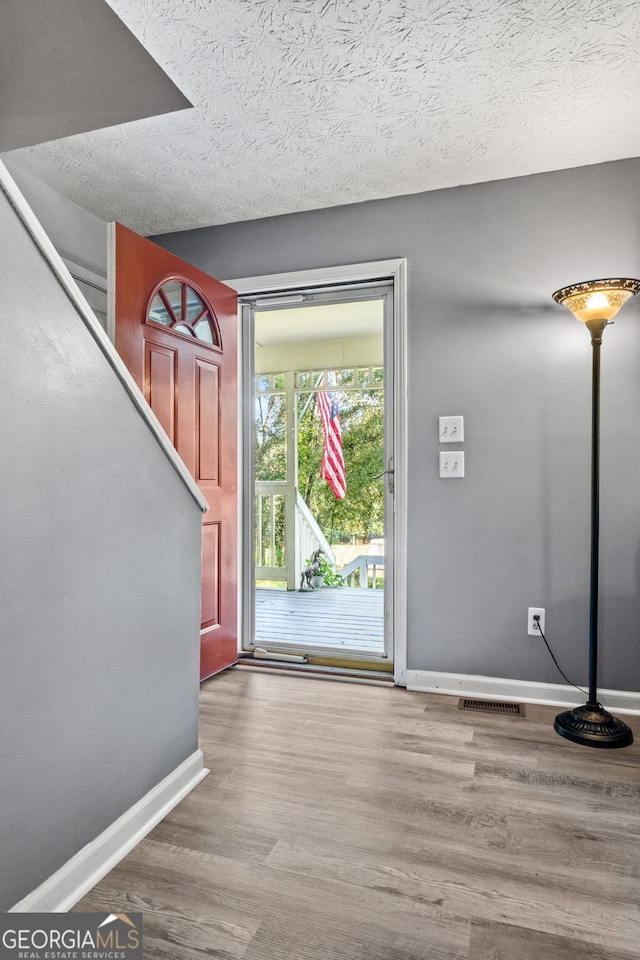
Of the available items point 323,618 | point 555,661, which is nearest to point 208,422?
point 323,618

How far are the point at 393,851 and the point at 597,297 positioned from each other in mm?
2045

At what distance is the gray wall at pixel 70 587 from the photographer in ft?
3.92

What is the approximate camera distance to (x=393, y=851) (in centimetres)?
154

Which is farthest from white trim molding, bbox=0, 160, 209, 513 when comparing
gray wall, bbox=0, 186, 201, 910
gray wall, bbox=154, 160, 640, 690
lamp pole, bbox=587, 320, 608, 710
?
lamp pole, bbox=587, 320, 608, 710

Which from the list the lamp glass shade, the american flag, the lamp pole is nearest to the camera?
the lamp glass shade

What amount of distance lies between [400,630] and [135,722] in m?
1.55

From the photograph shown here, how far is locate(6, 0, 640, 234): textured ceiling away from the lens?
1724 millimetres

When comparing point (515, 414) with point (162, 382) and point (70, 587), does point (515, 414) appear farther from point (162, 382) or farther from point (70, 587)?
point (70, 587)

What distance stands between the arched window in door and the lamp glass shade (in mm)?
1682

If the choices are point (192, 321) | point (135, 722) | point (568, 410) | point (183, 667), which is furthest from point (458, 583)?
point (192, 321)

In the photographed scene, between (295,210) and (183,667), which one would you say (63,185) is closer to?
(295,210)

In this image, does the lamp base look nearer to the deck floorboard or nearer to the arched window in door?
the deck floorboard

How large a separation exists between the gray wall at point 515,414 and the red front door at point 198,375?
873mm

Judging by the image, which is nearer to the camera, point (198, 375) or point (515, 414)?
point (515, 414)
